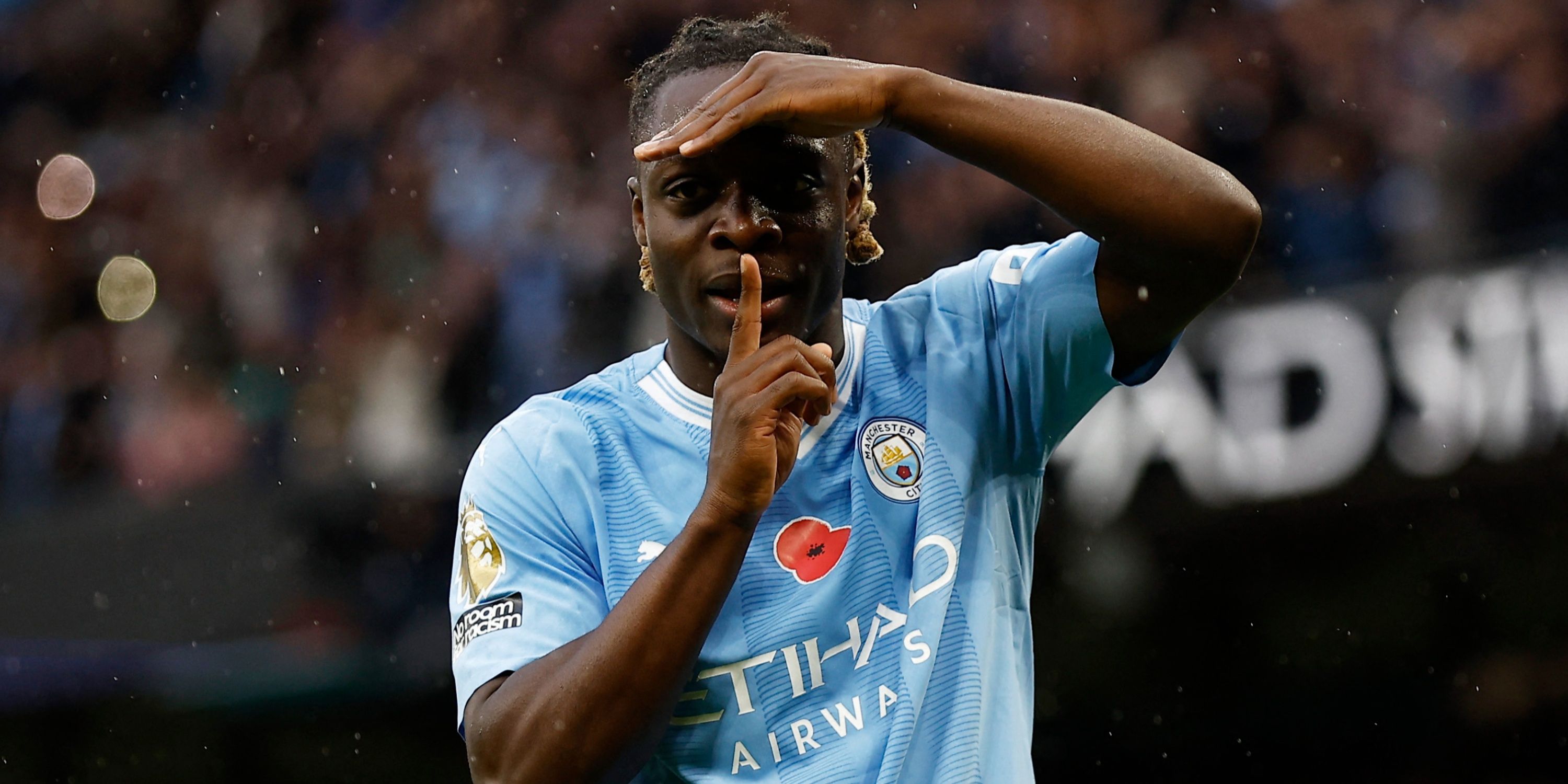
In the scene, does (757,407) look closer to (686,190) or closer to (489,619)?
(686,190)

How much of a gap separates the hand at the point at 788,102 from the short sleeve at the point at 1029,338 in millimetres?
362

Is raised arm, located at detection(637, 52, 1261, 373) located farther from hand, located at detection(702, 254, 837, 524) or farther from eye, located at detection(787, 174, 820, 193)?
hand, located at detection(702, 254, 837, 524)

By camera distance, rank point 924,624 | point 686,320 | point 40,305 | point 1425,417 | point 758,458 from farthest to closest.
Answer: point 40,305 < point 1425,417 < point 686,320 < point 924,624 < point 758,458

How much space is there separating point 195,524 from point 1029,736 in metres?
4.25

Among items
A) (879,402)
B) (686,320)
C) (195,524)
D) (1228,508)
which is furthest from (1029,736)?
(195,524)

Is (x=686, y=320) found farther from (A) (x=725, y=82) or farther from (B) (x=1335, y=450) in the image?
(B) (x=1335, y=450)

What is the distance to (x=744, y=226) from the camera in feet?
6.70

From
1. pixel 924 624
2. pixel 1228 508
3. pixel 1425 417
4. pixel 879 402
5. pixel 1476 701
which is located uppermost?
pixel 879 402

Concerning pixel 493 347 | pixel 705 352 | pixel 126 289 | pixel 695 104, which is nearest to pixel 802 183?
pixel 695 104

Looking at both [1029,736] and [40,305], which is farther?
[40,305]

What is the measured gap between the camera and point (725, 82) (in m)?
2.05

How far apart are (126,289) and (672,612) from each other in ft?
17.5

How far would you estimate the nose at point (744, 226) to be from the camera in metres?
2.04

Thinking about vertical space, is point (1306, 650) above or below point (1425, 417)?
below
